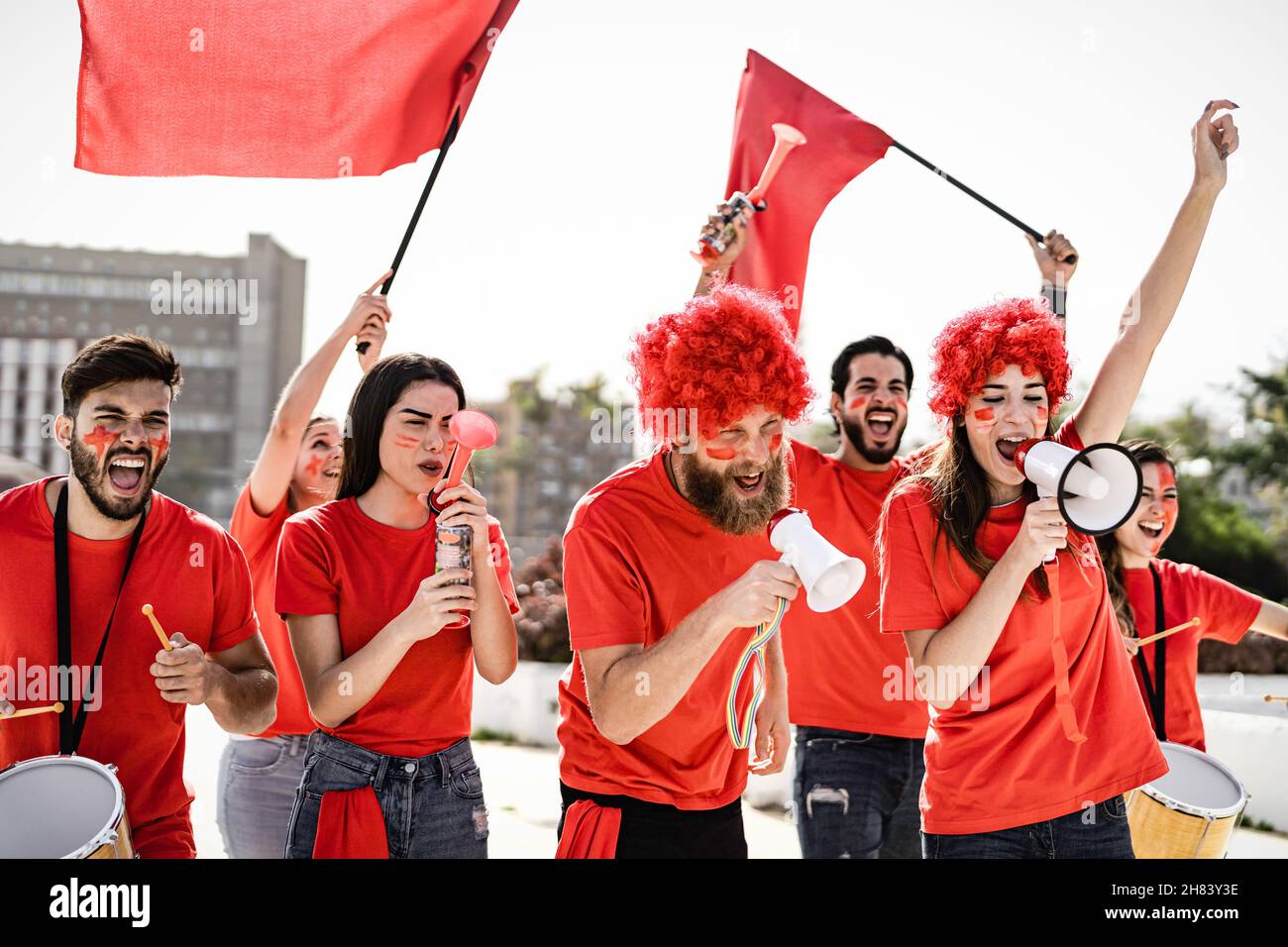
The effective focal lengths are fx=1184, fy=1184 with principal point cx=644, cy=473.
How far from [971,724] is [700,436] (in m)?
1.17

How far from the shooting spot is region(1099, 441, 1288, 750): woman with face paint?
510cm

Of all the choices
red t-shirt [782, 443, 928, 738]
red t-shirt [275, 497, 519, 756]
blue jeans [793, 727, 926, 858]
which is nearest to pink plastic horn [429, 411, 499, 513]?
red t-shirt [275, 497, 519, 756]

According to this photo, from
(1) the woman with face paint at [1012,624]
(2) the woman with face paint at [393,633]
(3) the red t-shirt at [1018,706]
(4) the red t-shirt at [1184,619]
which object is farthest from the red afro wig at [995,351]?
(4) the red t-shirt at [1184,619]

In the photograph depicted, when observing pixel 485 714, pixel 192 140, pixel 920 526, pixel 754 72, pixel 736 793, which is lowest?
pixel 485 714

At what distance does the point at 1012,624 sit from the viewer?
3520 millimetres

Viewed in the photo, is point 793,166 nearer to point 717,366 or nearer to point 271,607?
point 717,366

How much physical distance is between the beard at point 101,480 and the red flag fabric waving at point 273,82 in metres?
1.90

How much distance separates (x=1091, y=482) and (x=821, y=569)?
0.85 m

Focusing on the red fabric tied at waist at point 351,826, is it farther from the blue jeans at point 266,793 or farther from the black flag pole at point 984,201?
the black flag pole at point 984,201

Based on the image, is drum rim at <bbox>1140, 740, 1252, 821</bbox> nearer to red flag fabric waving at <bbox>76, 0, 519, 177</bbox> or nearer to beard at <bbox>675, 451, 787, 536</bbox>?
beard at <bbox>675, 451, 787, 536</bbox>

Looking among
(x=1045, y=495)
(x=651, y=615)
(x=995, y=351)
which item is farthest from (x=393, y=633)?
(x=995, y=351)
